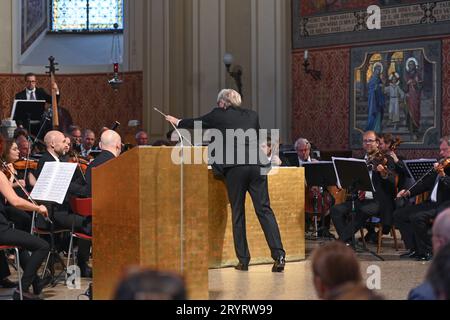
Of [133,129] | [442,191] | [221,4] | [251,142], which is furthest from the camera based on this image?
[133,129]

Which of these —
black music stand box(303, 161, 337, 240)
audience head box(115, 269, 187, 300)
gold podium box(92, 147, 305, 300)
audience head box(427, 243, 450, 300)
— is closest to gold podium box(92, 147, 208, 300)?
gold podium box(92, 147, 305, 300)

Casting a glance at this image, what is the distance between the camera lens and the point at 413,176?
968cm

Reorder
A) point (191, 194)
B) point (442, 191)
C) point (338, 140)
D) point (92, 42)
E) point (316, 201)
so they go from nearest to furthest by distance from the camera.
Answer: point (191, 194), point (442, 191), point (316, 201), point (338, 140), point (92, 42)

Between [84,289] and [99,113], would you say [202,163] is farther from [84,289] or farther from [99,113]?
[99,113]

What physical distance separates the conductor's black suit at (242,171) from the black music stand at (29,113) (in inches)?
252

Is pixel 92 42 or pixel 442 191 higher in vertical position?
pixel 92 42

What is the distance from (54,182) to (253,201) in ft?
6.64

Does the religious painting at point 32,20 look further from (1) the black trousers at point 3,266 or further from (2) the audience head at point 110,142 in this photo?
(2) the audience head at point 110,142

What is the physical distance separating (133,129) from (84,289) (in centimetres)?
979

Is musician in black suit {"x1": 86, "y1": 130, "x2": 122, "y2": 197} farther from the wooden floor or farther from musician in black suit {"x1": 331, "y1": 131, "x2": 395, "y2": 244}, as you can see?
musician in black suit {"x1": 331, "y1": 131, "x2": 395, "y2": 244}

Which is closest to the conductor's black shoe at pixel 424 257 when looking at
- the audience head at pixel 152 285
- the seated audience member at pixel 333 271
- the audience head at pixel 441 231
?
the audience head at pixel 441 231

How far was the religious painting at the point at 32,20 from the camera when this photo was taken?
18.6 meters

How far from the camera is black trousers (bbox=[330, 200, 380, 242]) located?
9945 millimetres

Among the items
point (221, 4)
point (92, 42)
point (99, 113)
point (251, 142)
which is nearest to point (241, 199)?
point (251, 142)
